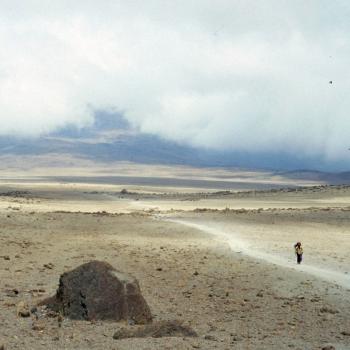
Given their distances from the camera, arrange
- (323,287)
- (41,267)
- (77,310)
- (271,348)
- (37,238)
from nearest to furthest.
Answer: (271,348) → (77,310) → (323,287) → (41,267) → (37,238)

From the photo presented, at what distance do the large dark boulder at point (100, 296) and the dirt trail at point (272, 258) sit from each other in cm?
745

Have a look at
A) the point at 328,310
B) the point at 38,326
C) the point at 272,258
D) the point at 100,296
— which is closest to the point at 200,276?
the point at 272,258

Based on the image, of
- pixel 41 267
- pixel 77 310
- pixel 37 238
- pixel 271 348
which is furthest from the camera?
pixel 37 238

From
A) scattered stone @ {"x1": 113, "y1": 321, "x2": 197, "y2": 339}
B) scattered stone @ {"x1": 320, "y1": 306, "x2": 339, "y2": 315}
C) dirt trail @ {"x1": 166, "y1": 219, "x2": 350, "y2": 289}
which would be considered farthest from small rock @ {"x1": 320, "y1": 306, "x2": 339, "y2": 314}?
scattered stone @ {"x1": 113, "y1": 321, "x2": 197, "y2": 339}

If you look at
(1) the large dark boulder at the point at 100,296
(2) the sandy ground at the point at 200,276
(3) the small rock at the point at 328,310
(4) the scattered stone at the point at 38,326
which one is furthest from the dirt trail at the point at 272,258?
(4) the scattered stone at the point at 38,326

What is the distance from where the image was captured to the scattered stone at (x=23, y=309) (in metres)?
13.6

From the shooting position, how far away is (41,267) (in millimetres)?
20625

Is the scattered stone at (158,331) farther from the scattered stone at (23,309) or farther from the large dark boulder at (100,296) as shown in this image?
the scattered stone at (23,309)

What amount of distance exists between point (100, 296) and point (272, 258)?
11.5 metres

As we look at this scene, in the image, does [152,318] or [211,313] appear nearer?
[152,318]

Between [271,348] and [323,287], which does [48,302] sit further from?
[323,287]

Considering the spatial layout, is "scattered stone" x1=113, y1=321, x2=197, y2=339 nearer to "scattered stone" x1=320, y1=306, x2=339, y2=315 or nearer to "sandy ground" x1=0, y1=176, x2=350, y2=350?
"sandy ground" x1=0, y1=176, x2=350, y2=350

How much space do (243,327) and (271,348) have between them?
2.01 metres

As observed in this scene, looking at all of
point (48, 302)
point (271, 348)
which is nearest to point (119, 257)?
point (48, 302)
